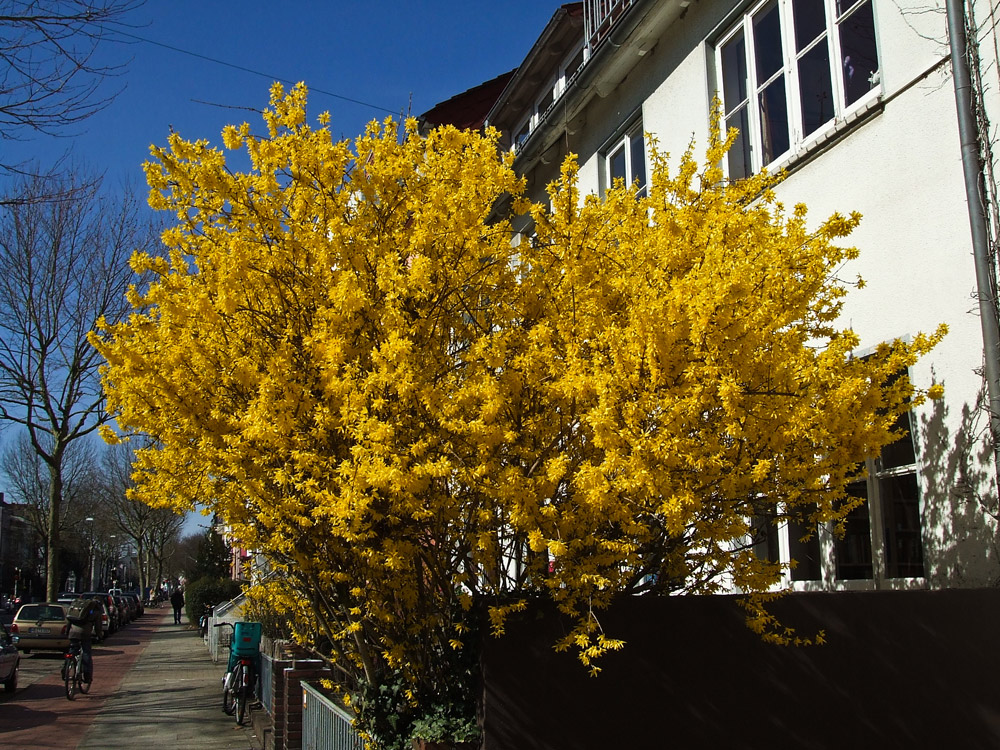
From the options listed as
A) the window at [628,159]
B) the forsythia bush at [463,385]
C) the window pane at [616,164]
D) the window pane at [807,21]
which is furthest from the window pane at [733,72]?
the forsythia bush at [463,385]

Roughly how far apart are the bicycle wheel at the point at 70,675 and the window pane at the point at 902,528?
554 inches

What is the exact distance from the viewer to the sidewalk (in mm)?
11367

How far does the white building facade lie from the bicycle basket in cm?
828

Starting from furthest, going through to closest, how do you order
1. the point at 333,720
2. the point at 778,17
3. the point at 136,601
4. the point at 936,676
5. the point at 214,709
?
1. the point at 136,601
2. the point at 214,709
3. the point at 778,17
4. the point at 333,720
5. the point at 936,676

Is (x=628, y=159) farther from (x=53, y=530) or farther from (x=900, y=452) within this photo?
(x=53, y=530)

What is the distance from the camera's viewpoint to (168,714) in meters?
13.8

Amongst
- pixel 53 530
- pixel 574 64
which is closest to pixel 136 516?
pixel 53 530

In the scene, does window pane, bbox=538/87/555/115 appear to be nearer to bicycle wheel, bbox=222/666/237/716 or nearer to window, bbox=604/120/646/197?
window, bbox=604/120/646/197

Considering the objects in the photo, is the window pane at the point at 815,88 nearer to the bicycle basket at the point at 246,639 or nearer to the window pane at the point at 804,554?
the window pane at the point at 804,554

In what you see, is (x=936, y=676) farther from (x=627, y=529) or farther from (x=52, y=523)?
(x=52, y=523)

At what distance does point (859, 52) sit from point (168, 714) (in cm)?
1301

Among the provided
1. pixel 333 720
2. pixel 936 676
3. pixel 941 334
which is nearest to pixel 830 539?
pixel 936 676

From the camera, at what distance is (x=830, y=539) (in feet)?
24.2

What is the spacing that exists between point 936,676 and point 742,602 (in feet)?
4.82
